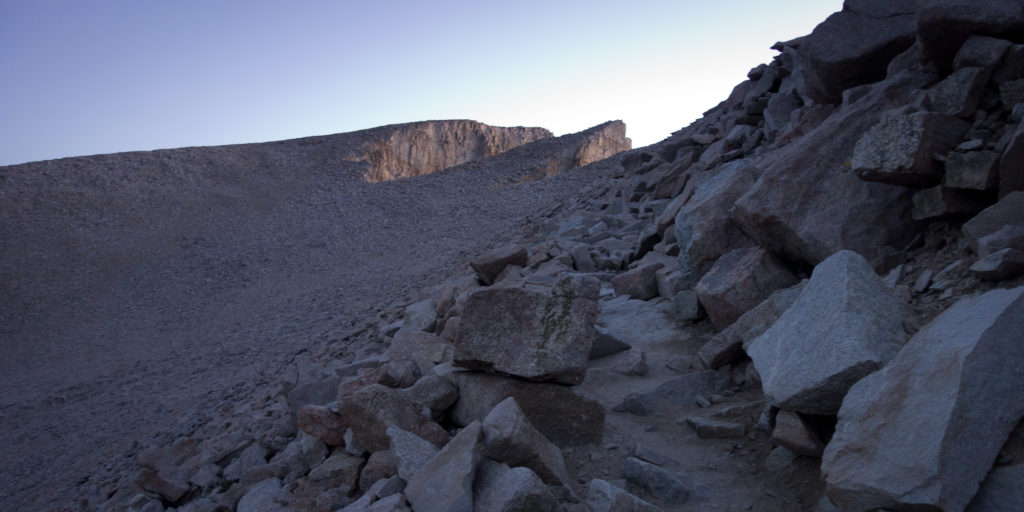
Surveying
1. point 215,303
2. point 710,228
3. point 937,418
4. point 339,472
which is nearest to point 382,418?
point 339,472

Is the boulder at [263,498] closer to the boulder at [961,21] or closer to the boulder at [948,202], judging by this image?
the boulder at [948,202]

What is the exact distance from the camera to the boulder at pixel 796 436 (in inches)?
108

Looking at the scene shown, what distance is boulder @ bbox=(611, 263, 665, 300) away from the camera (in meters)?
5.87

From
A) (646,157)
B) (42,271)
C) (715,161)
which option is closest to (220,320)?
(42,271)

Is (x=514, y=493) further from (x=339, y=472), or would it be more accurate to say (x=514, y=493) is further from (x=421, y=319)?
(x=421, y=319)

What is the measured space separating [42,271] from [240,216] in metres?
5.52

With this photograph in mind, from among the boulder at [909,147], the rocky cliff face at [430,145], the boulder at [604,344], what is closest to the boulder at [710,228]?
the boulder at [604,344]

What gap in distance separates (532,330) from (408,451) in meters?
0.90

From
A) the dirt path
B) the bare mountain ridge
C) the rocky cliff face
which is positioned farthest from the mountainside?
the rocky cliff face

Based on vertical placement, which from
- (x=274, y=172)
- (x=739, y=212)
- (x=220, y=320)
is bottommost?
(x=220, y=320)

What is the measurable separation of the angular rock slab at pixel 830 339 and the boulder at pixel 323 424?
7.74 feet

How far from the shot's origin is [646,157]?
11.9 meters

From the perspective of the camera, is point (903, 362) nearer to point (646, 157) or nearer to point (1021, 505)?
point (1021, 505)

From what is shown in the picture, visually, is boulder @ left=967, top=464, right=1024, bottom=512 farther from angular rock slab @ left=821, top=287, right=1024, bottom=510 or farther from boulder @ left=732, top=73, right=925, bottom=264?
boulder @ left=732, top=73, right=925, bottom=264
